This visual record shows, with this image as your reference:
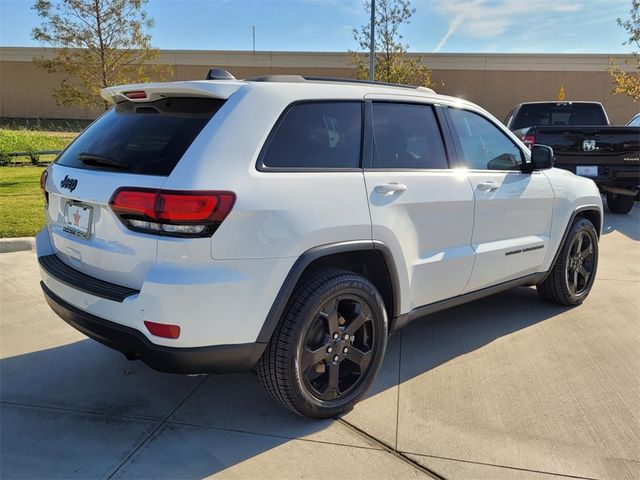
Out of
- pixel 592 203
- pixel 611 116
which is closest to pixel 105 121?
pixel 592 203

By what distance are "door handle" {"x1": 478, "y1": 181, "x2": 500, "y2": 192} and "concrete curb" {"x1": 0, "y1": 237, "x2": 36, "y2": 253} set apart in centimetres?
498

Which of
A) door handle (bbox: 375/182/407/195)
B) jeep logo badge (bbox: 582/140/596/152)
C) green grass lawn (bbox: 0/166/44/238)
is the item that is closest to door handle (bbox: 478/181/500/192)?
door handle (bbox: 375/182/407/195)

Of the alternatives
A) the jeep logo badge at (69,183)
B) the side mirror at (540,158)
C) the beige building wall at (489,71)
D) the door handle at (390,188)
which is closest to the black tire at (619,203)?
the side mirror at (540,158)

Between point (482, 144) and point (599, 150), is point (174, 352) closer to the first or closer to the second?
point (482, 144)

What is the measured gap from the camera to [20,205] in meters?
7.93

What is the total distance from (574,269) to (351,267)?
2.66 m

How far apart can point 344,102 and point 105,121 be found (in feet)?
4.59

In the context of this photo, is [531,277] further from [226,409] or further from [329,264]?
[226,409]

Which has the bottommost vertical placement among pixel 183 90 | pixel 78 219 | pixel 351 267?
pixel 351 267

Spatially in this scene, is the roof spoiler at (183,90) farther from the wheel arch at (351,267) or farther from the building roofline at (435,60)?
the building roofline at (435,60)

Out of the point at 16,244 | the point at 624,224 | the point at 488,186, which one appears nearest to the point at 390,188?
the point at 488,186

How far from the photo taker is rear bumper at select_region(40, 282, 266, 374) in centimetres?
258

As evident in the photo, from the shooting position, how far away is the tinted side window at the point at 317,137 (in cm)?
285

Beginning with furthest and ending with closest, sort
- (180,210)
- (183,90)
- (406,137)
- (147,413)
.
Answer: (406,137), (147,413), (183,90), (180,210)
